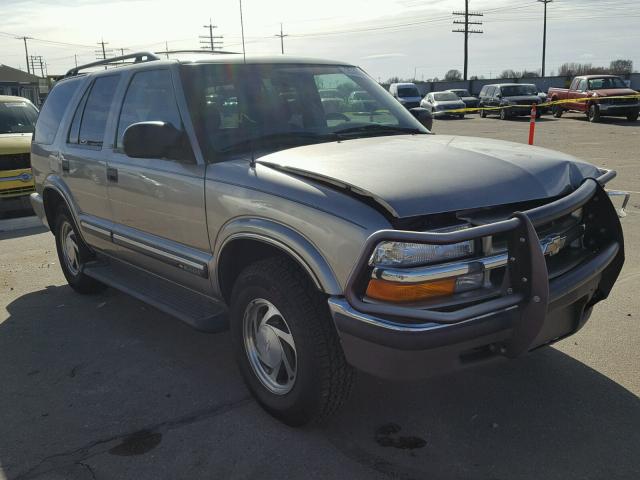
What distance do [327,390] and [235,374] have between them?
118cm

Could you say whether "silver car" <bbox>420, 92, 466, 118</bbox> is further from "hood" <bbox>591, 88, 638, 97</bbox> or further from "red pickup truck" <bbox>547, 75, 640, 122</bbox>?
"hood" <bbox>591, 88, 638, 97</bbox>

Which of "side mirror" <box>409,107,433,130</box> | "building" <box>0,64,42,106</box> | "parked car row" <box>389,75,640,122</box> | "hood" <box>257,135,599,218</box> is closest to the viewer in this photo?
"hood" <box>257,135,599,218</box>

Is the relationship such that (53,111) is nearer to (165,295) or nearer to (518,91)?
(165,295)

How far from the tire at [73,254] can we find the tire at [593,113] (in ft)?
80.0

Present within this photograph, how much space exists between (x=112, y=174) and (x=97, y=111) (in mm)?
792

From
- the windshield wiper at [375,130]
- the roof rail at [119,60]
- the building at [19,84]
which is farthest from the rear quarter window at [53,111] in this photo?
the building at [19,84]

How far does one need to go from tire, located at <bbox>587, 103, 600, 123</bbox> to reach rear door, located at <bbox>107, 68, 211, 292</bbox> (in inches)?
978

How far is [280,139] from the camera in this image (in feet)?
12.2

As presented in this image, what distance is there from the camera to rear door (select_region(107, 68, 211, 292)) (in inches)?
147

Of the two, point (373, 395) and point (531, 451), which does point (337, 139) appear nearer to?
point (373, 395)

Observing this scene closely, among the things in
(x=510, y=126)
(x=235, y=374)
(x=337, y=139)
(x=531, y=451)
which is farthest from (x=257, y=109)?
(x=510, y=126)

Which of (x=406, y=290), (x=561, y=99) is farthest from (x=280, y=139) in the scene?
(x=561, y=99)

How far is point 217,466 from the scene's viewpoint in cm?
301

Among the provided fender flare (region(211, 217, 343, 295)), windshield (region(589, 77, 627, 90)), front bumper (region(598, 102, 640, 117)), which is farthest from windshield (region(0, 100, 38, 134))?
windshield (region(589, 77, 627, 90))
